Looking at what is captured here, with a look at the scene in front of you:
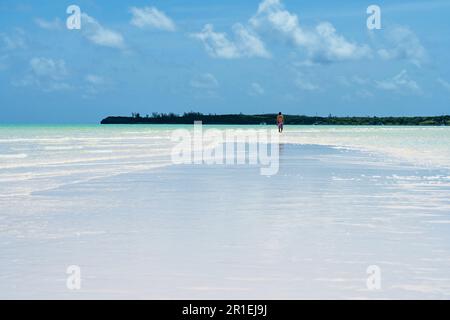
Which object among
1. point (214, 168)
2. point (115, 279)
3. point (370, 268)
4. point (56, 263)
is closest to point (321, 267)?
point (370, 268)

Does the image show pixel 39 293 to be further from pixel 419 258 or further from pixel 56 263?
pixel 419 258

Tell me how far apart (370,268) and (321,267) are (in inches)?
18.1

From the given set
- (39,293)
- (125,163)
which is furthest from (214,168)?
(39,293)

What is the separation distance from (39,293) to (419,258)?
3.76 m

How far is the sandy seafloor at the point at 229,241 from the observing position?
6.48m

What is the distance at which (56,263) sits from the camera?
24.1ft

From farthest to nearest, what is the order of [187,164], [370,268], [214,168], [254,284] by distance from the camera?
1. [187,164]
2. [214,168]
3. [370,268]
4. [254,284]

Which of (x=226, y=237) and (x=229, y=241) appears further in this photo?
(x=226, y=237)

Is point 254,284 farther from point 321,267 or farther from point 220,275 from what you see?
point 321,267

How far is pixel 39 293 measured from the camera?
248 inches

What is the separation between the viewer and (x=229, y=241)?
334 inches

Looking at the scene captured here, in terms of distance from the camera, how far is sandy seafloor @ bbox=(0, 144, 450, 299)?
6.48m
